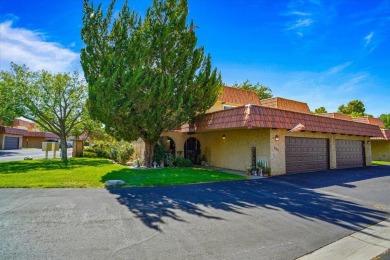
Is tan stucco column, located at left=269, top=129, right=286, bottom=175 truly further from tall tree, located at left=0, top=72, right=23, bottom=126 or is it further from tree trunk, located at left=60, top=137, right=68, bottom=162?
tall tree, located at left=0, top=72, right=23, bottom=126

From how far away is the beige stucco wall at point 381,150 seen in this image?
2531cm

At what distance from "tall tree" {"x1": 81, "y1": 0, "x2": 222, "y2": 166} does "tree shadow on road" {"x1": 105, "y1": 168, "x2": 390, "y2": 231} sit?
207 inches

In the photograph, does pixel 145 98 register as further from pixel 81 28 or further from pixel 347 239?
pixel 347 239

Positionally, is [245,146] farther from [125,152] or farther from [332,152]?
[125,152]

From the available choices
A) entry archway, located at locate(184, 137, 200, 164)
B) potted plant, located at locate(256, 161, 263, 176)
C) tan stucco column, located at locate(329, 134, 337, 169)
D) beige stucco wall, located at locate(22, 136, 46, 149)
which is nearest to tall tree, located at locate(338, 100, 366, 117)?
tan stucco column, located at locate(329, 134, 337, 169)

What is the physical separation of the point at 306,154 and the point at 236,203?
9.66 m

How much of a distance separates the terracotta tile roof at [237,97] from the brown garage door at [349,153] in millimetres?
8046

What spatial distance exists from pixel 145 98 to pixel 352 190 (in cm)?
1050

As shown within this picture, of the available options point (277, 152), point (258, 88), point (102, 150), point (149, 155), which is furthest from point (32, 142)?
point (277, 152)

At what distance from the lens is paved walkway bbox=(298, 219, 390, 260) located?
3.77 metres

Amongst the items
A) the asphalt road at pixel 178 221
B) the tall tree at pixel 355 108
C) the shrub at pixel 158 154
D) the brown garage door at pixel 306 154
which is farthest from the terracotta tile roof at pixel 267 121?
the tall tree at pixel 355 108

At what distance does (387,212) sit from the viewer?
623 centimetres

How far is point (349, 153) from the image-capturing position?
17531mm

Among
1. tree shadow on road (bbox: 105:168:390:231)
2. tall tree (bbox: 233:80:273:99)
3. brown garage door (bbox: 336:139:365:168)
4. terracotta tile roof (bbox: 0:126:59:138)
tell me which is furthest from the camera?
tall tree (bbox: 233:80:273:99)
